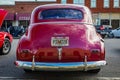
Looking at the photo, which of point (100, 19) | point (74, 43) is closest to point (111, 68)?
point (74, 43)

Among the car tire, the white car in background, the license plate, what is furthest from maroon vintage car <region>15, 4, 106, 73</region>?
the white car in background

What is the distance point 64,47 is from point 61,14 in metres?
1.49

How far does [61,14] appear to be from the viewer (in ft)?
30.0

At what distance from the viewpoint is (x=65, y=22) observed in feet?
28.5

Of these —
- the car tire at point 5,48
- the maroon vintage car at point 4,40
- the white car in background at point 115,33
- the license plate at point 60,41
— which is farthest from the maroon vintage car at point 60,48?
the white car in background at point 115,33

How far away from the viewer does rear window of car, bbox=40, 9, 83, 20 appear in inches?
358

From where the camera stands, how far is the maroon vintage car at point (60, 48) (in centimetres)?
779

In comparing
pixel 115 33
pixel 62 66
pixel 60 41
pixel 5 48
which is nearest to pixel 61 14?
pixel 60 41

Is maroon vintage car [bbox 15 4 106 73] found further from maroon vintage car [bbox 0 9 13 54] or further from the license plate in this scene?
maroon vintage car [bbox 0 9 13 54]

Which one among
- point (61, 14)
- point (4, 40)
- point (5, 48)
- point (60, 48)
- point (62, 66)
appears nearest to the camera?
point (62, 66)

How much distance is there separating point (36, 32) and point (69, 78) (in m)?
1.38

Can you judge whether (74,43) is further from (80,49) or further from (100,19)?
(100,19)

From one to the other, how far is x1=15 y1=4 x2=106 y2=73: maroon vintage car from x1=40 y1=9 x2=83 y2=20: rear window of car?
549 mm

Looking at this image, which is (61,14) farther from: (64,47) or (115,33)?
(115,33)
